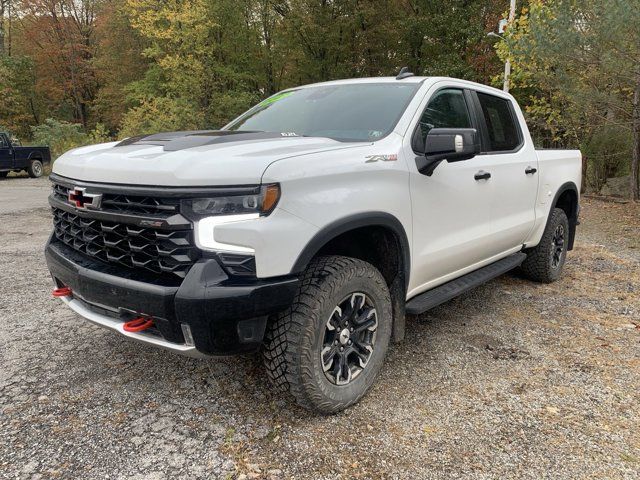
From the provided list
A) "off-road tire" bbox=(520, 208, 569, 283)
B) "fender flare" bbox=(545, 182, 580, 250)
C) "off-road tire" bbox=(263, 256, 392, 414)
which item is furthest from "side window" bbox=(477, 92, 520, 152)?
"off-road tire" bbox=(263, 256, 392, 414)

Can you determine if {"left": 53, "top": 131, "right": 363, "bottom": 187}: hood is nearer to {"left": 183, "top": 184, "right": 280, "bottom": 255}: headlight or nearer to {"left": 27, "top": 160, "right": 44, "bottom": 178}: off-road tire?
{"left": 183, "top": 184, "right": 280, "bottom": 255}: headlight

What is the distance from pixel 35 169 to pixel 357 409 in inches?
775

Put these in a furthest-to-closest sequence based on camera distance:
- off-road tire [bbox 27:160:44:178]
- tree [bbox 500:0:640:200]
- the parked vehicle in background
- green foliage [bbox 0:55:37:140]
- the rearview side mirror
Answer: green foliage [bbox 0:55:37:140]
off-road tire [bbox 27:160:44:178]
the parked vehicle in background
tree [bbox 500:0:640:200]
the rearview side mirror

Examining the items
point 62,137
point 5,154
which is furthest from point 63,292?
point 62,137

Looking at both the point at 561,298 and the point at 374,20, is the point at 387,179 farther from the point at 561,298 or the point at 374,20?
the point at 374,20

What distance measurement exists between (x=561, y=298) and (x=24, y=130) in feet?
129

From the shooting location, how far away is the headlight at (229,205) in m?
2.12

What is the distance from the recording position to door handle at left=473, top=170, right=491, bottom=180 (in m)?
3.44

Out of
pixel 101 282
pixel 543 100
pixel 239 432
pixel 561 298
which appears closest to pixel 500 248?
pixel 561 298

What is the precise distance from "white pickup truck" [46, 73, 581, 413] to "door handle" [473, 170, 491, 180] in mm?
11

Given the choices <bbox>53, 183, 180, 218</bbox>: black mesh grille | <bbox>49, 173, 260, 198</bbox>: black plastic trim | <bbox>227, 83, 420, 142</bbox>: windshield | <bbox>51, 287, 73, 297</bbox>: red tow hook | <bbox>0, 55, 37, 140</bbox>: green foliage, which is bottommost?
<bbox>51, 287, 73, 297</bbox>: red tow hook

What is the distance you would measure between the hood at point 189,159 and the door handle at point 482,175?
1173 millimetres

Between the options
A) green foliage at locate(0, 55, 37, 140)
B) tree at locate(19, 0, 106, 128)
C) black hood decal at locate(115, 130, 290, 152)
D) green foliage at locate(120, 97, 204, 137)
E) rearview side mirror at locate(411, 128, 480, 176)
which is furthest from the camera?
A: tree at locate(19, 0, 106, 128)

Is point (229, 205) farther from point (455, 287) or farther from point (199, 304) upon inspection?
point (455, 287)
